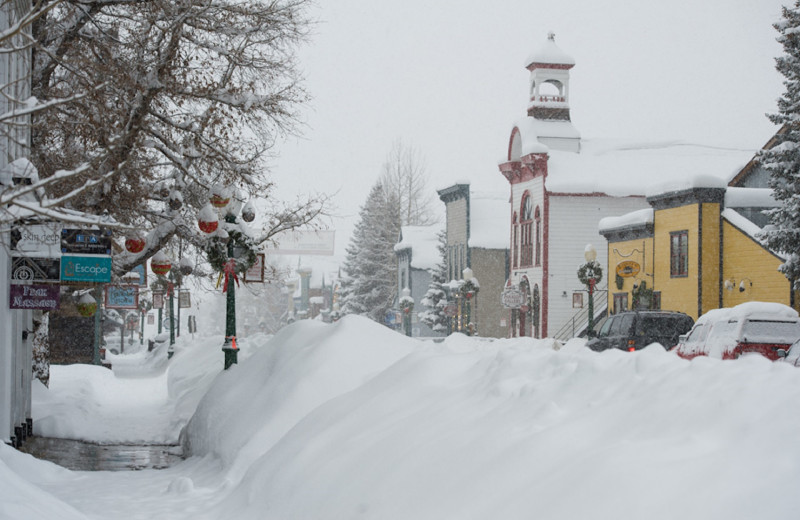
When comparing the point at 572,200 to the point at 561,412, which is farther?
the point at 572,200

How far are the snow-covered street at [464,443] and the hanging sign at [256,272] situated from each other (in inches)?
147

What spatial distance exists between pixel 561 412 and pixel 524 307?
43107 mm

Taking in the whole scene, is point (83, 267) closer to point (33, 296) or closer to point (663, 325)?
point (33, 296)

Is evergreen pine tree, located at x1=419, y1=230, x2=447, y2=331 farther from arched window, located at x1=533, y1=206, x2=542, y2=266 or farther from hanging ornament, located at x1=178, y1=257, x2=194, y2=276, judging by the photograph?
hanging ornament, located at x1=178, y1=257, x2=194, y2=276

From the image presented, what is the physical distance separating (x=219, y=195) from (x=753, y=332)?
10.6 metres

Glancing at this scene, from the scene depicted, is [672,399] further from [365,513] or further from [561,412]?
[365,513]

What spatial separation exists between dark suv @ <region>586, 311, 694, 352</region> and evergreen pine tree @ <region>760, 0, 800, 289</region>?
3.19 meters

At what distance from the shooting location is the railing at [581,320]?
45531 mm

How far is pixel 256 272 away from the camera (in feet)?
59.9

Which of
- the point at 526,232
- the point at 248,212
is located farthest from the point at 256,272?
the point at 526,232

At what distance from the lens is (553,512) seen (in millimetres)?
5273

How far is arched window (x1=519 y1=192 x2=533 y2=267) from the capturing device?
169ft

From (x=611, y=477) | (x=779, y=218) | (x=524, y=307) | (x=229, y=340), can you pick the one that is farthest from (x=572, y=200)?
(x=611, y=477)

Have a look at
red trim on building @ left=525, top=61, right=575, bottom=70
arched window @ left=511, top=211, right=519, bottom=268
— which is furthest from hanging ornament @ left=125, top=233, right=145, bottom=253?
red trim on building @ left=525, top=61, right=575, bottom=70
